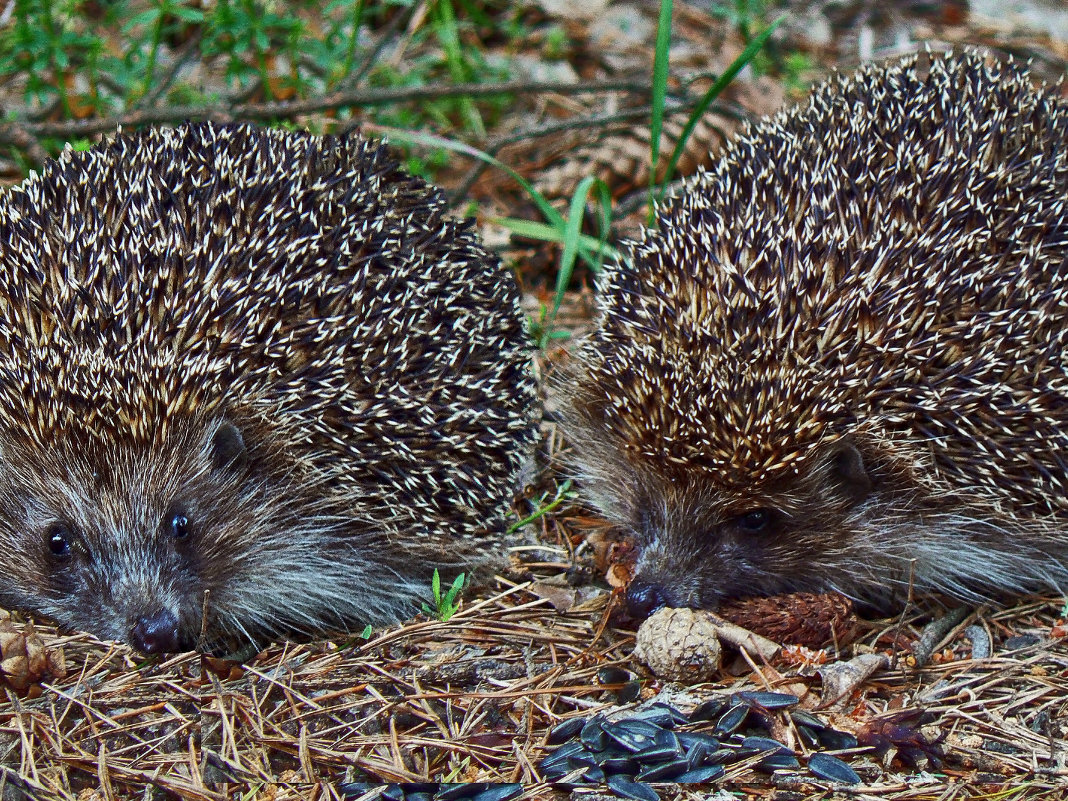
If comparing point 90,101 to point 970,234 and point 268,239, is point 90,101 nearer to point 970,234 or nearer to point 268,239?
point 268,239

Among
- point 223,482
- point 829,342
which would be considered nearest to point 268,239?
point 223,482

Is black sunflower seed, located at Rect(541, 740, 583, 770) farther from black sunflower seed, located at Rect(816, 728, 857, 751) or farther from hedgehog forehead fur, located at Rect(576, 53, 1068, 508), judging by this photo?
hedgehog forehead fur, located at Rect(576, 53, 1068, 508)

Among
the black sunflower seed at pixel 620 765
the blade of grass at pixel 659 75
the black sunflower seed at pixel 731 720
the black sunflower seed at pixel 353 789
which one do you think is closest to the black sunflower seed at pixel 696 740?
the black sunflower seed at pixel 731 720

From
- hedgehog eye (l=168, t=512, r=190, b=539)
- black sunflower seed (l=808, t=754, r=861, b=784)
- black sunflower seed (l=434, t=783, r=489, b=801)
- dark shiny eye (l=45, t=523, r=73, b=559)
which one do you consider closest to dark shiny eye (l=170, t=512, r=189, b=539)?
hedgehog eye (l=168, t=512, r=190, b=539)

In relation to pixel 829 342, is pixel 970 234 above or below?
above

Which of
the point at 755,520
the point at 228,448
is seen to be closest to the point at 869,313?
the point at 755,520

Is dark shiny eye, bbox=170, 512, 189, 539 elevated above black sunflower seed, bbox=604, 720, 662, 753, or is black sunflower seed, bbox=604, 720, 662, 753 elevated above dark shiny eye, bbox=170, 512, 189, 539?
black sunflower seed, bbox=604, 720, 662, 753

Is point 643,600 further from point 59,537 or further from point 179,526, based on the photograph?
point 59,537
